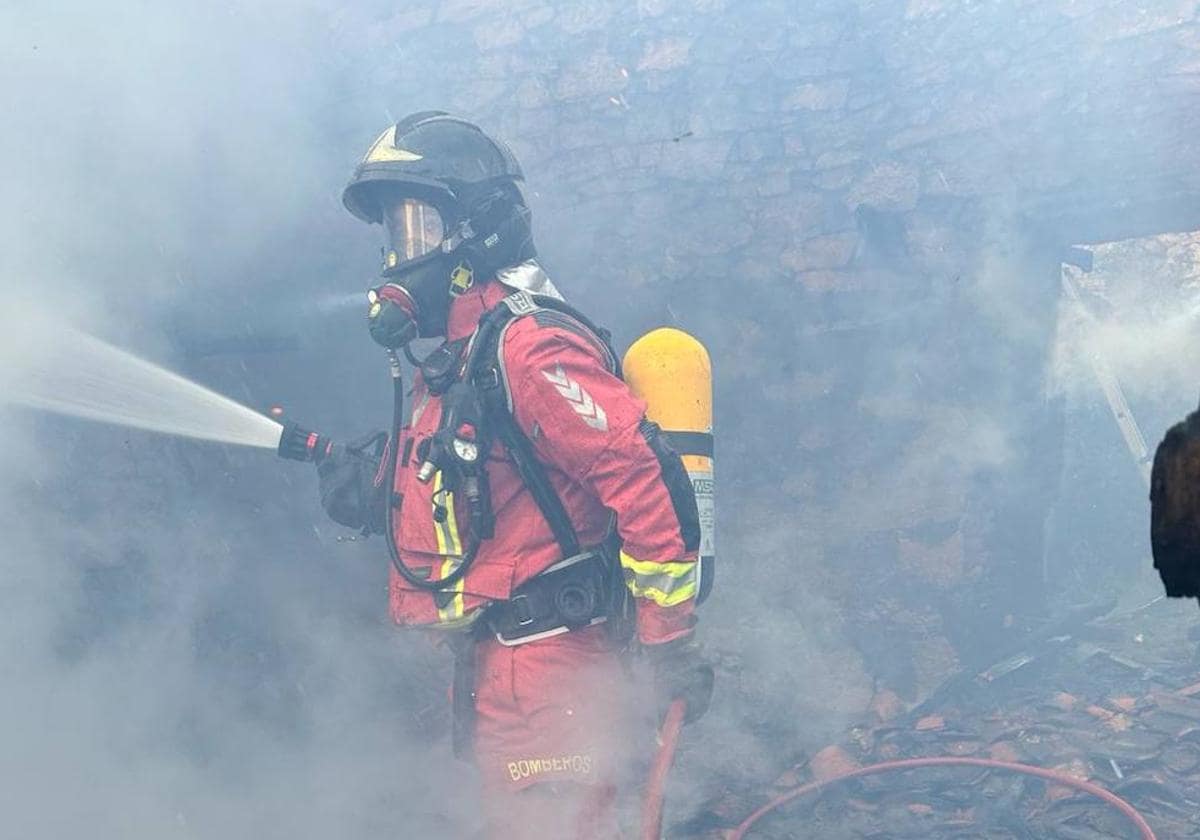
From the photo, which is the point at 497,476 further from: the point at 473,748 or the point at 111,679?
the point at 111,679

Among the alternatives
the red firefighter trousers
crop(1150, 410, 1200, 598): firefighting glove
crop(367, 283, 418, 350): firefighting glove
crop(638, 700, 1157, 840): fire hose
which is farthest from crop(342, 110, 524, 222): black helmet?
crop(1150, 410, 1200, 598): firefighting glove

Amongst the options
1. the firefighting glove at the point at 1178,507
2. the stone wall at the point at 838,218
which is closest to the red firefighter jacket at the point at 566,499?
the firefighting glove at the point at 1178,507

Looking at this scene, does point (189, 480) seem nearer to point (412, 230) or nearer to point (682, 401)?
point (412, 230)

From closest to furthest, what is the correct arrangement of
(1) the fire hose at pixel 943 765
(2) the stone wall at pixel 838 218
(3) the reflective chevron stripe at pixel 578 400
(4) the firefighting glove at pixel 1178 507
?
(4) the firefighting glove at pixel 1178 507 < (3) the reflective chevron stripe at pixel 578 400 < (1) the fire hose at pixel 943 765 < (2) the stone wall at pixel 838 218

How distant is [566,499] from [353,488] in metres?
1.05

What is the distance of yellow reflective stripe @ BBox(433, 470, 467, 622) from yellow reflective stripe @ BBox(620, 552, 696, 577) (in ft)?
1.80

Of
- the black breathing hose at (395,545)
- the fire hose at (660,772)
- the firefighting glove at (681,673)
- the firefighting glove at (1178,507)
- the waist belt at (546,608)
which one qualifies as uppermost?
the firefighting glove at (1178,507)

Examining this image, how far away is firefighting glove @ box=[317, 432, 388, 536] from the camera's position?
4023mm

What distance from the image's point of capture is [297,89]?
570 cm

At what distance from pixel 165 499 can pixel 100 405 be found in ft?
2.06

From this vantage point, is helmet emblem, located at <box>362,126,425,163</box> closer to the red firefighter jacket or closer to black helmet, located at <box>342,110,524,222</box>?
black helmet, located at <box>342,110,524,222</box>

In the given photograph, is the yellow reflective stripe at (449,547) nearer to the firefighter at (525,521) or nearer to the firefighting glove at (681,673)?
the firefighter at (525,521)

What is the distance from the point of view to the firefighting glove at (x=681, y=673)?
3.36 meters

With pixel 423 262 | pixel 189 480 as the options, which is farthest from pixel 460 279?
pixel 189 480
